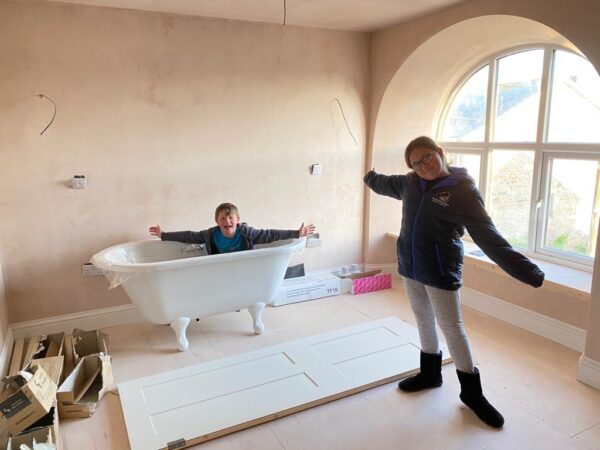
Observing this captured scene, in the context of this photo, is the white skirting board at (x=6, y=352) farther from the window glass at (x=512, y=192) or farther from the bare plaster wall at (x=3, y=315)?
the window glass at (x=512, y=192)

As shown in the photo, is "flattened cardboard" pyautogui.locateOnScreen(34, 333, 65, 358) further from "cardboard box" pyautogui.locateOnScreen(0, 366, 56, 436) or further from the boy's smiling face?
the boy's smiling face

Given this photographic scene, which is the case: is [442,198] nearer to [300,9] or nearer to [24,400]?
[300,9]

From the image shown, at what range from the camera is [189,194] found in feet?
11.7

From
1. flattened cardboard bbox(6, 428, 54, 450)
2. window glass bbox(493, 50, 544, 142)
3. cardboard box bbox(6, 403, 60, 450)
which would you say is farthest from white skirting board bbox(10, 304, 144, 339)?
window glass bbox(493, 50, 544, 142)

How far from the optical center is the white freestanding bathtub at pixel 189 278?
9.26ft

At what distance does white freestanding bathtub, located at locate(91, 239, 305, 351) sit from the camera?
9.26 ft

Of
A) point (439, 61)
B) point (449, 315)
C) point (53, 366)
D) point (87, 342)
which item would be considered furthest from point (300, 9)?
point (53, 366)

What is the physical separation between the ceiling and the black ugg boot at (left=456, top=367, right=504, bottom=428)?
2.40m

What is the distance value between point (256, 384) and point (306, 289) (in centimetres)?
141

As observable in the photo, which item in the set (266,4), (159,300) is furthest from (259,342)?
(266,4)

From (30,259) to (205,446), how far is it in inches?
74.9

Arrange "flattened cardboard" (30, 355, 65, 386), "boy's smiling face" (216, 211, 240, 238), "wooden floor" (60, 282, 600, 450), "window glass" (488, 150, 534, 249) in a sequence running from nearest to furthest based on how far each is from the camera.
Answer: "wooden floor" (60, 282, 600, 450)
"flattened cardboard" (30, 355, 65, 386)
"boy's smiling face" (216, 211, 240, 238)
"window glass" (488, 150, 534, 249)

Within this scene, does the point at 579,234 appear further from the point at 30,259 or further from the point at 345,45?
the point at 30,259

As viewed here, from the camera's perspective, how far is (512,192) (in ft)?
12.5
